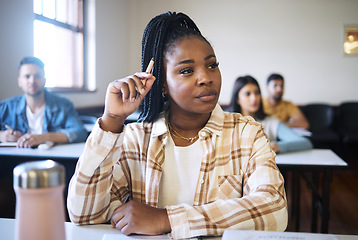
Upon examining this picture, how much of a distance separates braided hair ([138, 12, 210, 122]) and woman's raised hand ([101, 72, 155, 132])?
0.23m

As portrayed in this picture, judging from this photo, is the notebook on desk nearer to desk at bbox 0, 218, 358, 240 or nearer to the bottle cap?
desk at bbox 0, 218, 358, 240

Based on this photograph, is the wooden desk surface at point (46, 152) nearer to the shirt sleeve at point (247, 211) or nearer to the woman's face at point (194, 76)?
the woman's face at point (194, 76)

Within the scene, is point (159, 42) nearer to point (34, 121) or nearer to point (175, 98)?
point (175, 98)

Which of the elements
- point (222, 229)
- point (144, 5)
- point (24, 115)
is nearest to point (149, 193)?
point (222, 229)

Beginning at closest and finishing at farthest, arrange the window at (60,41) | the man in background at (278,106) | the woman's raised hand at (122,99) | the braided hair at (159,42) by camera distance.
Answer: the woman's raised hand at (122,99) < the braided hair at (159,42) < the window at (60,41) < the man in background at (278,106)

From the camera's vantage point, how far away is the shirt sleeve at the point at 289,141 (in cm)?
219

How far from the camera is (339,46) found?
17.9 ft

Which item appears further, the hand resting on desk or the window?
the window

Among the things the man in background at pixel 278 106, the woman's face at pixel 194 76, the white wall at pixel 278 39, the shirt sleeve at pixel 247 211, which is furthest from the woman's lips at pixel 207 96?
the white wall at pixel 278 39

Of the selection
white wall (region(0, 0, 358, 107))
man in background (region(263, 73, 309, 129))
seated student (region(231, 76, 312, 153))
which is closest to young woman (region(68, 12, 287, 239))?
seated student (region(231, 76, 312, 153))

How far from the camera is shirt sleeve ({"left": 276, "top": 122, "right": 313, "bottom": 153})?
7.18ft

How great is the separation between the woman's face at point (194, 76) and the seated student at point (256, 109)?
138 centimetres

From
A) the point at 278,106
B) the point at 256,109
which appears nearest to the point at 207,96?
the point at 256,109

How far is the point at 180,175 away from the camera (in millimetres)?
1085
